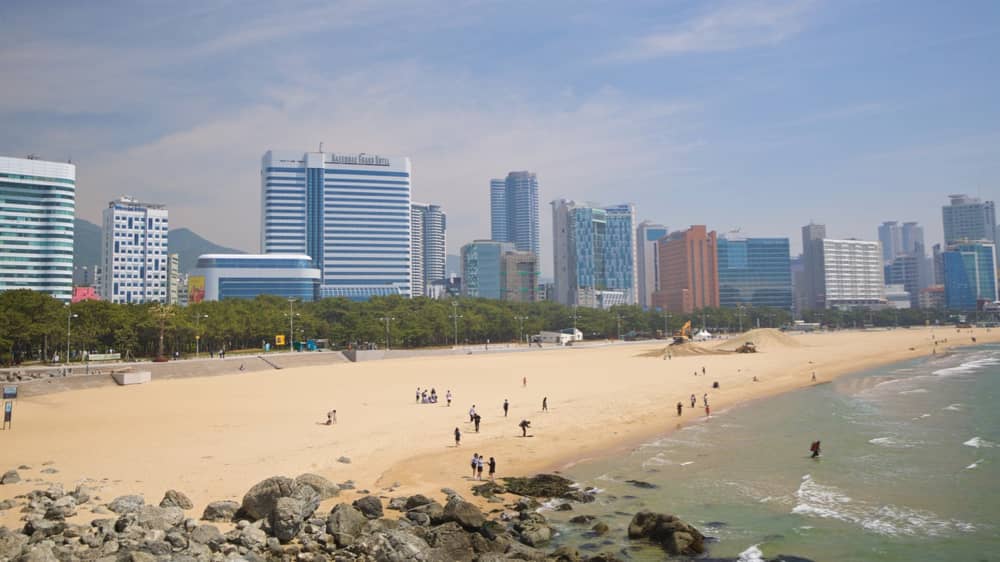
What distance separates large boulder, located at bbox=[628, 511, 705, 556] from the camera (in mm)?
20750

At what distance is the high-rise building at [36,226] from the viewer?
147 meters

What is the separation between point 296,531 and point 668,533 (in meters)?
12.1

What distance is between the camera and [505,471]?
30.8m

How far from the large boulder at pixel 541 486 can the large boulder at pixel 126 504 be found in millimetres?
13861

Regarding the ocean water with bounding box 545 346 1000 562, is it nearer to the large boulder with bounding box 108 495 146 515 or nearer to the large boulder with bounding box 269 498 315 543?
the large boulder with bounding box 269 498 315 543

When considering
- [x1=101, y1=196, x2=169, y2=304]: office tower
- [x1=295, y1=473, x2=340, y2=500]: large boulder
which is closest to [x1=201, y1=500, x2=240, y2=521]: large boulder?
[x1=295, y1=473, x2=340, y2=500]: large boulder

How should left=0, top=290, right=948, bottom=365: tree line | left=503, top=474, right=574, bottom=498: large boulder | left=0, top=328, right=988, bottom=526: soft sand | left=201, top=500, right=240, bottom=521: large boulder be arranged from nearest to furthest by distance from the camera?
1. left=201, top=500, right=240, bottom=521: large boulder
2. left=503, top=474, right=574, bottom=498: large boulder
3. left=0, top=328, right=988, bottom=526: soft sand
4. left=0, top=290, right=948, bottom=365: tree line

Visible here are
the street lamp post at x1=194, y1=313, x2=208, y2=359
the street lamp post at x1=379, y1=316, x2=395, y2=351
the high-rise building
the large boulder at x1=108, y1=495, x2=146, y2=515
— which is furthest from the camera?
the high-rise building

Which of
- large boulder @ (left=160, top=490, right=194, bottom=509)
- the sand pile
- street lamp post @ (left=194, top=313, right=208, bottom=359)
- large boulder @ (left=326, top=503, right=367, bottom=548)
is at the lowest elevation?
large boulder @ (left=326, top=503, right=367, bottom=548)

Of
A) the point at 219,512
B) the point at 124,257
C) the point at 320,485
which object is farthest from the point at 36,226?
the point at 219,512

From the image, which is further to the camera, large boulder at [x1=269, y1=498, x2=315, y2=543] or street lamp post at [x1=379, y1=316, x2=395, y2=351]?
street lamp post at [x1=379, y1=316, x2=395, y2=351]

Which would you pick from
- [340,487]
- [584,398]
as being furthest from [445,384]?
[340,487]

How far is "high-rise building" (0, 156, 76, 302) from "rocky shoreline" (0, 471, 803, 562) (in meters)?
152

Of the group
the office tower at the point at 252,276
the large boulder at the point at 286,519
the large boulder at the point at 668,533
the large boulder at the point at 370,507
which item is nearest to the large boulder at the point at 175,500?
the large boulder at the point at 286,519
